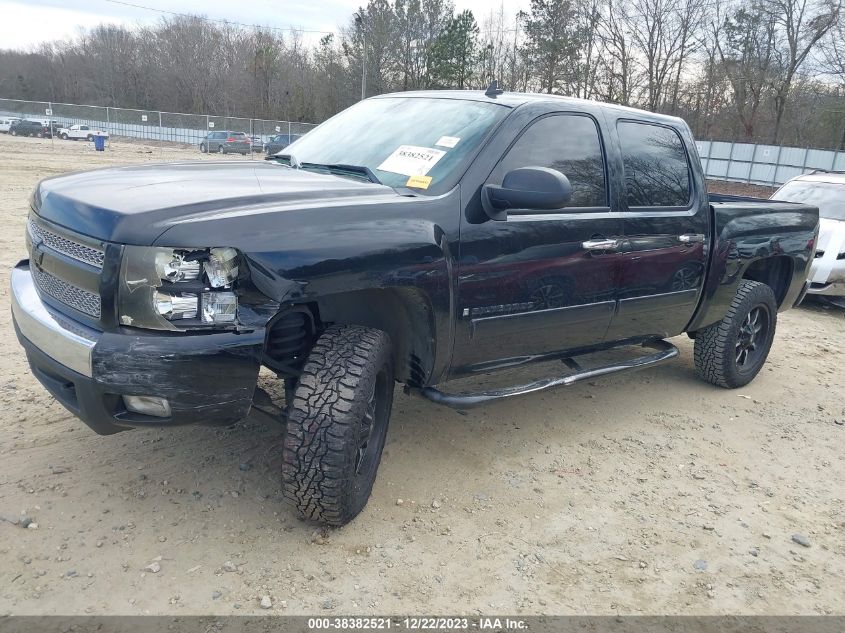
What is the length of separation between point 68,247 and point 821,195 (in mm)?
9575

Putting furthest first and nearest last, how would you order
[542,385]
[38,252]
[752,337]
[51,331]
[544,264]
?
[752,337] → [542,385] → [544,264] → [38,252] → [51,331]

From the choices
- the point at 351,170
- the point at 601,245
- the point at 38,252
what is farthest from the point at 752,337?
the point at 38,252

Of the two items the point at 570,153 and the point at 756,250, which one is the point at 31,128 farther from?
the point at 756,250

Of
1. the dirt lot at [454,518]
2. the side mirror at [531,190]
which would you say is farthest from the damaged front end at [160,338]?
the side mirror at [531,190]

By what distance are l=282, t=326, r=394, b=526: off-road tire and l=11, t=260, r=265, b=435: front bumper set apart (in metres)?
0.28

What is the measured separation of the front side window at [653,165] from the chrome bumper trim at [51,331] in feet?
9.84

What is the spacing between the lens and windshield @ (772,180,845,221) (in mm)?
8766

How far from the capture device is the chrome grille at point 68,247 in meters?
2.46

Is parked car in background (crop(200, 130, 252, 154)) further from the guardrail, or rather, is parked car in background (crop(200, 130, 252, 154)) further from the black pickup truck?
the black pickup truck

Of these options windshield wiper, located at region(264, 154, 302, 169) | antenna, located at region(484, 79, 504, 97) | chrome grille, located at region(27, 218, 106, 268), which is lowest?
chrome grille, located at region(27, 218, 106, 268)

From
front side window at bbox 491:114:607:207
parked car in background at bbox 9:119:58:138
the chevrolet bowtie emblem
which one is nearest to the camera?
the chevrolet bowtie emblem

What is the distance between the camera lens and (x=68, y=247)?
8.62 feet

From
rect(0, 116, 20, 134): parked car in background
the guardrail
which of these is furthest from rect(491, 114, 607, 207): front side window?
rect(0, 116, 20, 134): parked car in background

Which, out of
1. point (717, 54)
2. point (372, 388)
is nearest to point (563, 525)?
point (372, 388)
